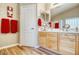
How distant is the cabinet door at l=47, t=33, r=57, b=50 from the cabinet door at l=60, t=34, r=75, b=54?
12 cm

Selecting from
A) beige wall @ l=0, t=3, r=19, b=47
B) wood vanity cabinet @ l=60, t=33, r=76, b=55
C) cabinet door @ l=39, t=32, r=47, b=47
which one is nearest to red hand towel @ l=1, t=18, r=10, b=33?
beige wall @ l=0, t=3, r=19, b=47

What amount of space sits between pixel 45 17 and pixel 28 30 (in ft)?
1.26

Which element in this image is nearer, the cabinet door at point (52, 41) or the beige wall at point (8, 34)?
the beige wall at point (8, 34)

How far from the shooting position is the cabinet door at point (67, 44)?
211 centimetres

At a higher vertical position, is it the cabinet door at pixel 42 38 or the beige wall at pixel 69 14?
the beige wall at pixel 69 14

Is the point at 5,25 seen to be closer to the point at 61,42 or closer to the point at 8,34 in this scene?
the point at 8,34

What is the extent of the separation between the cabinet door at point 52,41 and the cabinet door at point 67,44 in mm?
117

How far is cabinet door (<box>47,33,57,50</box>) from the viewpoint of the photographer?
2.20 meters

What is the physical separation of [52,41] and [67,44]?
0.89 ft

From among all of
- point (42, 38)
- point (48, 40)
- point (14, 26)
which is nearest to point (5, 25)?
point (14, 26)

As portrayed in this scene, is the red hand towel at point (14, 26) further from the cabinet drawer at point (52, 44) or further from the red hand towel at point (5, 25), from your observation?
the cabinet drawer at point (52, 44)

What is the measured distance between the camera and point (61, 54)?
7.08ft

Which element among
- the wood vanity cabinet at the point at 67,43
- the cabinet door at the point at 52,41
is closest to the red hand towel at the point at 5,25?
the cabinet door at the point at 52,41
